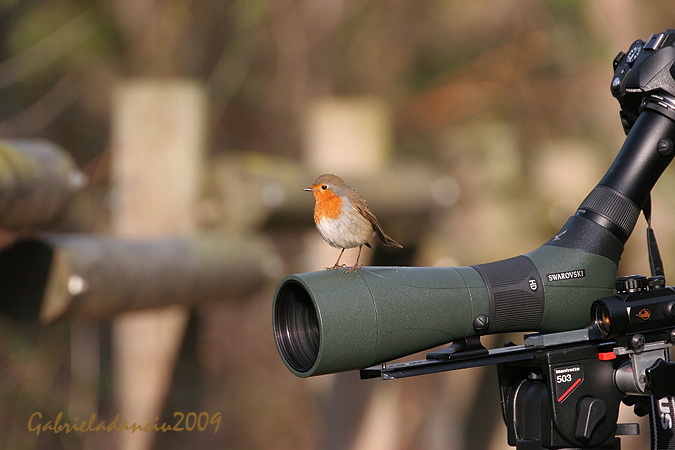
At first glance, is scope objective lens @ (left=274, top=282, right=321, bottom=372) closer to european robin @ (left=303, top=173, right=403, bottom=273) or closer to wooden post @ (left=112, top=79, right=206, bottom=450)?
european robin @ (left=303, top=173, right=403, bottom=273)

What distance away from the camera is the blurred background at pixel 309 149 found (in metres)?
3.00

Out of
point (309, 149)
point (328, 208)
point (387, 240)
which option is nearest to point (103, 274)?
point (328, 208)

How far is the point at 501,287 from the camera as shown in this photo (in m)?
1.69

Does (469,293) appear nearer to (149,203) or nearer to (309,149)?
(149,203)

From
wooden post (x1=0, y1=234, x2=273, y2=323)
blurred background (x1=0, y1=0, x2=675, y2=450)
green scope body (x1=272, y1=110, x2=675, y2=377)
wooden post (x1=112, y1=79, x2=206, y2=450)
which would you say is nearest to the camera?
green scope body (x1=272, y1=110, x2=675, y2=377)

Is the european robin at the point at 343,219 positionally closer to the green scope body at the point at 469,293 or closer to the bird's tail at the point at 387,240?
the bird's tail at the point at 387,240

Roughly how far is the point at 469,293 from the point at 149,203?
1.42 metres

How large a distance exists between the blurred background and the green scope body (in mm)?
829

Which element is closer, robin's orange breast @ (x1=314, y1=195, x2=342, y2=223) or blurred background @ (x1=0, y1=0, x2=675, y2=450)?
robin's orange breast @ (x1=314, y1=195, x2=342, y2=223)

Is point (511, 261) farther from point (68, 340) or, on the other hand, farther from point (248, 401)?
point (248, 401)

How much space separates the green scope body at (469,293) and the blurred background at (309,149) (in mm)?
829

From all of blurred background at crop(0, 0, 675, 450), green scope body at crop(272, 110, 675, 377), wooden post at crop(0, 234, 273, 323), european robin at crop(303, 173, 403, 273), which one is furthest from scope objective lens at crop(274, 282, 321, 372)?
blurred background at crop(0, 0, 675, 450)

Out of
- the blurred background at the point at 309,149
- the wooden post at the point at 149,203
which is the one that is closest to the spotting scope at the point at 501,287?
the blurred background at the point at 309,149

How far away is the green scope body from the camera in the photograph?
1.50m
